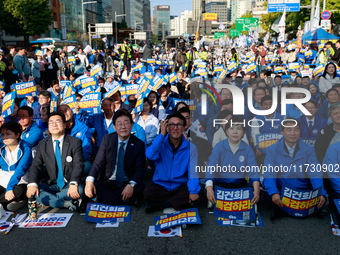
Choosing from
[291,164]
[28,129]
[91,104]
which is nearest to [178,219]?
[291,164]

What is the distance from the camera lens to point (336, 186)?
3.54m

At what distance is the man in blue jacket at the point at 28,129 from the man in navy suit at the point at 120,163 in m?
1.23

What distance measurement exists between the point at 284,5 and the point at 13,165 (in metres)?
21.9

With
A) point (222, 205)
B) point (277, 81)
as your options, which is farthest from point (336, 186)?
point (277, 81)

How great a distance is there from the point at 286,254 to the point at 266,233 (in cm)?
37

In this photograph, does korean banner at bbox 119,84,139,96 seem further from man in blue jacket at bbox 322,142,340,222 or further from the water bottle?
man in blue jacket at bbox 322,142,340,222

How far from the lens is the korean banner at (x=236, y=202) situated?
3.48m

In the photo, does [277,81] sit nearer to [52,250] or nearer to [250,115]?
[250,115]

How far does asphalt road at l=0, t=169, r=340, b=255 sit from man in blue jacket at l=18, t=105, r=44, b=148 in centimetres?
145

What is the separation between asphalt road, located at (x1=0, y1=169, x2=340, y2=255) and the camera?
3.05 metres

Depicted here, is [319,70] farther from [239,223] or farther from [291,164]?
[239,223]

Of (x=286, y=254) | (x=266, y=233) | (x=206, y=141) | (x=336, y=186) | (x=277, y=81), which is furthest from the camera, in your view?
(x=277, y=81)

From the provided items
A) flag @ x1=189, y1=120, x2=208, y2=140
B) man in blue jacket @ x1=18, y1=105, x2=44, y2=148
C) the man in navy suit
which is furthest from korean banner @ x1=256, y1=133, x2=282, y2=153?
man in blue jacket @ x1=18, y1=105, x2=44, y2=148

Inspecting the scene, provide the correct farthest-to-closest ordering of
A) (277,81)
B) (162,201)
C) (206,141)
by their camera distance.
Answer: (277,81) → (206,141) → (162,201)
